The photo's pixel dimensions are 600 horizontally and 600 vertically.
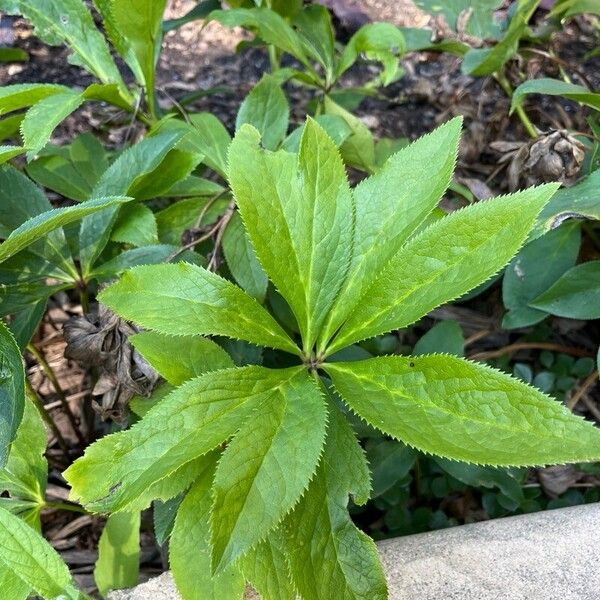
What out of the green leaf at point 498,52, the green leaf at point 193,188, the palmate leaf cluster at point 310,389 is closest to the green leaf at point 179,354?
the palmate leaf cluster at point 310,389

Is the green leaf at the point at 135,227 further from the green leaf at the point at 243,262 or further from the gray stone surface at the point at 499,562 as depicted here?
the gray stone surface at the point at 499,562

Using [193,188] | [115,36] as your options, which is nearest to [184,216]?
[193,188]

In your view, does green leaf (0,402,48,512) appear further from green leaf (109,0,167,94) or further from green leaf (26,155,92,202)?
green leaf (109,0,167,94)

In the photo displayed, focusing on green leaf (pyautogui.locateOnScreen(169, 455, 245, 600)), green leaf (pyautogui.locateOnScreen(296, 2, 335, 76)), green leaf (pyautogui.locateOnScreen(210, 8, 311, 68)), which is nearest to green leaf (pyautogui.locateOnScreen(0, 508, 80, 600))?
green leaf (pyautogui.locateOnScreen(169, 455, 245, 600))

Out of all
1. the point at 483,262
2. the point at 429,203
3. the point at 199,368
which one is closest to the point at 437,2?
the point at 429,203

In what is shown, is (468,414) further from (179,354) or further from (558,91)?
(558,91)

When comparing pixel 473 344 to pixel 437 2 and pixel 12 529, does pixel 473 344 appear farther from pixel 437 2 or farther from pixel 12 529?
pixel 12 529
